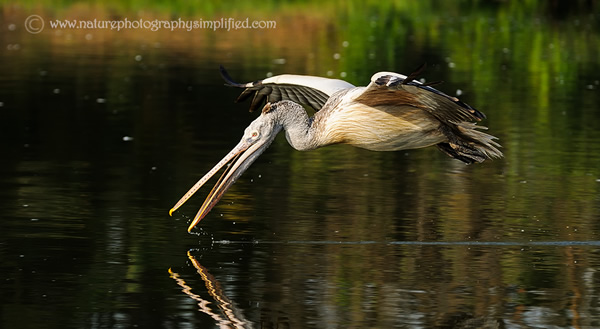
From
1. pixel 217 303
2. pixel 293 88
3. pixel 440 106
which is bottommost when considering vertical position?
pixel 217 303

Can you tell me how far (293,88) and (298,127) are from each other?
1.36 metres

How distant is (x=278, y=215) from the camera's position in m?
14.0

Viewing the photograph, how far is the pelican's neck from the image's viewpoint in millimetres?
12672

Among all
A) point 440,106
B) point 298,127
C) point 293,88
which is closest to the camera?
point 440,106

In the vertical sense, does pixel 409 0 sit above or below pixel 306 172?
above

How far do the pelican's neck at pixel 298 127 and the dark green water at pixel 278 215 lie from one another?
0.80 metres

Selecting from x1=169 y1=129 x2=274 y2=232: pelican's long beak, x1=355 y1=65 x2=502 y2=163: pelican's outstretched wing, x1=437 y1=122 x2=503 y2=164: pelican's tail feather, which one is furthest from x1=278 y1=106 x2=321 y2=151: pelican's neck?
x1=437 y1=122 x2=503 y2=164: pelican's tail feather

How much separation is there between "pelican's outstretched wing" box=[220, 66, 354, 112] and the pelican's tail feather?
98 cm

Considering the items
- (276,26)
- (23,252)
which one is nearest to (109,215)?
(23,252)

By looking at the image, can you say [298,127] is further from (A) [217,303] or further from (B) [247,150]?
(A) [217,303]

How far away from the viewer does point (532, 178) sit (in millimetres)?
16578

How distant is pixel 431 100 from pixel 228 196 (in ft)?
11.5

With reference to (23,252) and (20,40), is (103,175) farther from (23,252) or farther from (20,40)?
(20,40)

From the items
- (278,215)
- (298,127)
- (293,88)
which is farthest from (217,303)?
(293,88)
